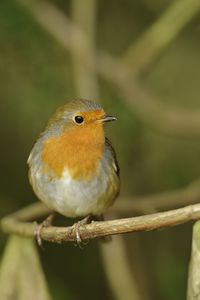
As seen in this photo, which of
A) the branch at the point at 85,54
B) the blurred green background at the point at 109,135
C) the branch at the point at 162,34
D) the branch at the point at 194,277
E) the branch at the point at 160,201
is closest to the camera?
the branch at the point at 194,277

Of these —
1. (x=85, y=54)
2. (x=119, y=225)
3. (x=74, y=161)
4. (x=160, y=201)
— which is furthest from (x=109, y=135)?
(x=119, y=225)

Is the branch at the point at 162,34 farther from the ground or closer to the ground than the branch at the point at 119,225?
farther from the ground

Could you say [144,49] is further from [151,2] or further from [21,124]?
[21,124]

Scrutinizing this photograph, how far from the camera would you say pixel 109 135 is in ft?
20.0

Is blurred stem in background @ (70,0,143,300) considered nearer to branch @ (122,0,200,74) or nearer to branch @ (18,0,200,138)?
branch @ (18,0,200,138)

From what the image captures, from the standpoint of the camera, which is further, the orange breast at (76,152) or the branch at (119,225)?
the orange breast at (76,152)

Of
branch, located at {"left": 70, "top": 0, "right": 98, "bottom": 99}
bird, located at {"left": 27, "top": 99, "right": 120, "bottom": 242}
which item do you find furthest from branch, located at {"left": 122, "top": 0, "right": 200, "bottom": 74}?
bird, located at {"left": 27, "top": 99, "right": 120, "bottom": 242}

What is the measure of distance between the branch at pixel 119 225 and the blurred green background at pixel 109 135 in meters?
1.89

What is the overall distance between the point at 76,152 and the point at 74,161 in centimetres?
6

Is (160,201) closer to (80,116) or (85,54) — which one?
(80,116)

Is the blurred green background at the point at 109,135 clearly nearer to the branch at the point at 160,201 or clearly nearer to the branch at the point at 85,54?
the branch at the point at 85,54

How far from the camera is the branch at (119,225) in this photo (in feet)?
7.55

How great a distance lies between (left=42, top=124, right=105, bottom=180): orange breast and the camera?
14.3ft

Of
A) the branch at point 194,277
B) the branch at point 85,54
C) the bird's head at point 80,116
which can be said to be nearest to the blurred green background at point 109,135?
the branch at point 85,54
